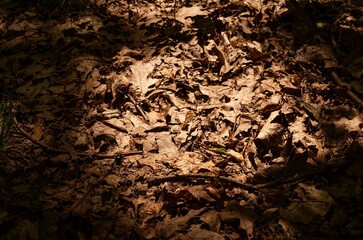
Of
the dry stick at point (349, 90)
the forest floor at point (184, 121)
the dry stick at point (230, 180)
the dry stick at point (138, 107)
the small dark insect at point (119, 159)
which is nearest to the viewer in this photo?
the forest floor at point (184, 121)

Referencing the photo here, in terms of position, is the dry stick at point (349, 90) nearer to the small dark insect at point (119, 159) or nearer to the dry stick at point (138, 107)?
the dry stick at point (138, 107)

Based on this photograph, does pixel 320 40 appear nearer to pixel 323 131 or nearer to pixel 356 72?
pixel 356 72

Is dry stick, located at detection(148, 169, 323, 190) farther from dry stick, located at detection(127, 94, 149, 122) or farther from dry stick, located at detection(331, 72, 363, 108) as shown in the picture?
dry stick, located at detection(331, 72, 363, 108)

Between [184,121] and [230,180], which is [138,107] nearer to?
[184,121]

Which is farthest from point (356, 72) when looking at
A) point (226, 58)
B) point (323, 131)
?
point (226, 58)

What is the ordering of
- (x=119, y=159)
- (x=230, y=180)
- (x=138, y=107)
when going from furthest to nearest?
1. (x=138, y=107)
2. (x=119, y=159)
3. (x=230, y=180)

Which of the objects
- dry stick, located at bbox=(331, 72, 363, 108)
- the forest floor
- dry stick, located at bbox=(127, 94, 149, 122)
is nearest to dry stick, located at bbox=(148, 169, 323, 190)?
the forest floor

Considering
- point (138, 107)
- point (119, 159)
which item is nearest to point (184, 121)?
point (138, 107)

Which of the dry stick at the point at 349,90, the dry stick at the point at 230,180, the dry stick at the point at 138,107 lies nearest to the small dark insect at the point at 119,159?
the dry stick at the point at 230,180

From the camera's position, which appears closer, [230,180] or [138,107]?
[230,180]

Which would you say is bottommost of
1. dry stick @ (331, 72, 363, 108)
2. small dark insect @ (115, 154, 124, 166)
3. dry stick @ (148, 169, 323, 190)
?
small dark insect @ (115, 154, 124, 166)

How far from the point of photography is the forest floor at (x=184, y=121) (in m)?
2.08

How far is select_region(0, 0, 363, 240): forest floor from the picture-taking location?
208 centimetres

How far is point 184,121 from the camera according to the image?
2.70 meters
